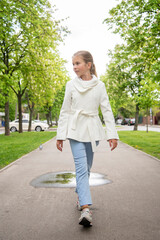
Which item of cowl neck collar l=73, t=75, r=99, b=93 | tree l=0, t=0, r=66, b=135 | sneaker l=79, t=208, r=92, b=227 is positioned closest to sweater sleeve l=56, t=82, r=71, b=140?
cowl neck collar l=73, t=75, r=99, b=93

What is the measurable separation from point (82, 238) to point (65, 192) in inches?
71.3

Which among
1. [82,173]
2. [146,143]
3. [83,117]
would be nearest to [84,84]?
[83,117]

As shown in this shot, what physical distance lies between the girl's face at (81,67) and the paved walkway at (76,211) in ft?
6.01

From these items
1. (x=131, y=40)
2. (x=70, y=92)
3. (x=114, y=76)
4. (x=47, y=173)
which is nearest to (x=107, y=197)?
(x=70, y=92)

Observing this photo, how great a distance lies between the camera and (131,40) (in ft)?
40.7

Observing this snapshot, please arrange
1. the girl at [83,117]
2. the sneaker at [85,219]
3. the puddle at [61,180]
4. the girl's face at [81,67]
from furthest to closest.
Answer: the puddle at [61,180] < the girl's face at [81,67] < the girl at [83,117] < the sneaker at [85,219]

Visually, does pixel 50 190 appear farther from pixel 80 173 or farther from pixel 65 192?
pixel 80 173

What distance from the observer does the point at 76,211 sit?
3.62 meters

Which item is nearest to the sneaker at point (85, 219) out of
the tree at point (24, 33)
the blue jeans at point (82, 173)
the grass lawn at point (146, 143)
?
the blue jeans at point (82, 173)

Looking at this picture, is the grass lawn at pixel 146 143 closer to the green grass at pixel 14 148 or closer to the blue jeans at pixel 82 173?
the green grass at pixel 14 148

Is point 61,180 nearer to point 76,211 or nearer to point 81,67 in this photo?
point 76,211

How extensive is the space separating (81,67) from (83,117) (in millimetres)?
641

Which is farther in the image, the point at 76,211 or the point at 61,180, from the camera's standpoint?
the point at 61,180

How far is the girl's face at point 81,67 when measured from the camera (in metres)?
3.38
